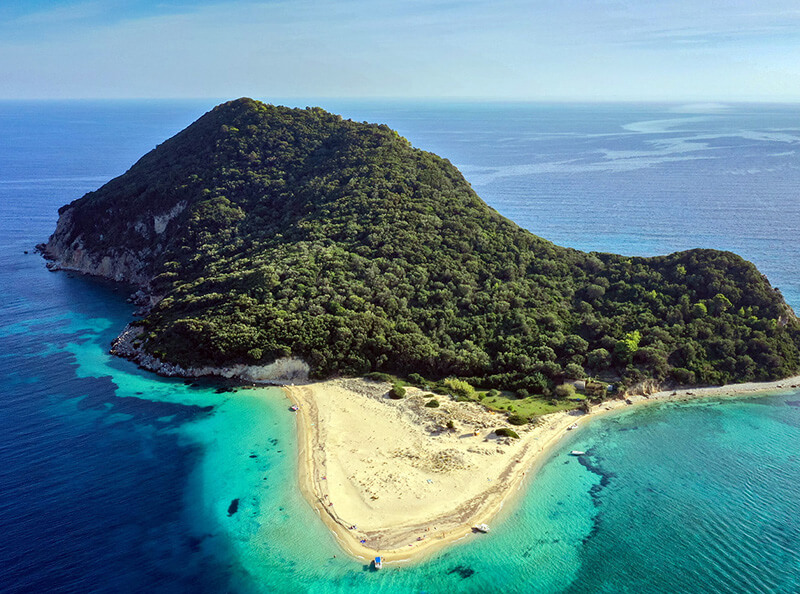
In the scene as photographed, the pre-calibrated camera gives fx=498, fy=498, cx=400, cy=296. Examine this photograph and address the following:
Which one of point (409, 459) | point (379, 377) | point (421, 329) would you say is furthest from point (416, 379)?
point (409, 459)

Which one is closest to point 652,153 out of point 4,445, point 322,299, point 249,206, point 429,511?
point 249,206

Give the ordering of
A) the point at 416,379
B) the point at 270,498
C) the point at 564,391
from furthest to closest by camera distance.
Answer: the point at 416,379 → the point at 564,391 → the point at 270,498

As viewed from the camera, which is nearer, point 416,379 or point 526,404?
point 526,404

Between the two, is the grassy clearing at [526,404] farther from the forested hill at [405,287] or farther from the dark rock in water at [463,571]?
the dark rock in water at [463,571]

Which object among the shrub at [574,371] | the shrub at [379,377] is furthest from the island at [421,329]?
the shrub at [379,377]

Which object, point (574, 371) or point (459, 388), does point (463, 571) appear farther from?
point (574, 371)

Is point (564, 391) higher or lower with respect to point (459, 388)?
lower
